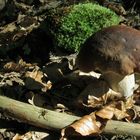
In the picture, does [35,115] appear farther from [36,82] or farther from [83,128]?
[36,82]

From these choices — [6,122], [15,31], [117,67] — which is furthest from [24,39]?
[117,67]

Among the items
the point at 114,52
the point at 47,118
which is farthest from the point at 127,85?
the point at 47,118

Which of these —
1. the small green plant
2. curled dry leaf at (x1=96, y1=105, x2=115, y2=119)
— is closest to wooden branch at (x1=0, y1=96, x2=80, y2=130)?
curled dry leaf at (x1=96, y1=105, x2=115, y2=119)

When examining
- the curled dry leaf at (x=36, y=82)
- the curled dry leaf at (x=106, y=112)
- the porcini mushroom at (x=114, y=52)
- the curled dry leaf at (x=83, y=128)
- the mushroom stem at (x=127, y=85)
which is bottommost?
the curled dry leaf at (x=36, y=82)

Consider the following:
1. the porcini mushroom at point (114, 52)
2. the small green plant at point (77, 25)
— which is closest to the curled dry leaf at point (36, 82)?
the small green plant at point (77, 25)

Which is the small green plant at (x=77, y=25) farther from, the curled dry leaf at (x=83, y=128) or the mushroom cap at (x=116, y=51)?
the curled dry leaf at (x=83, y=128)
